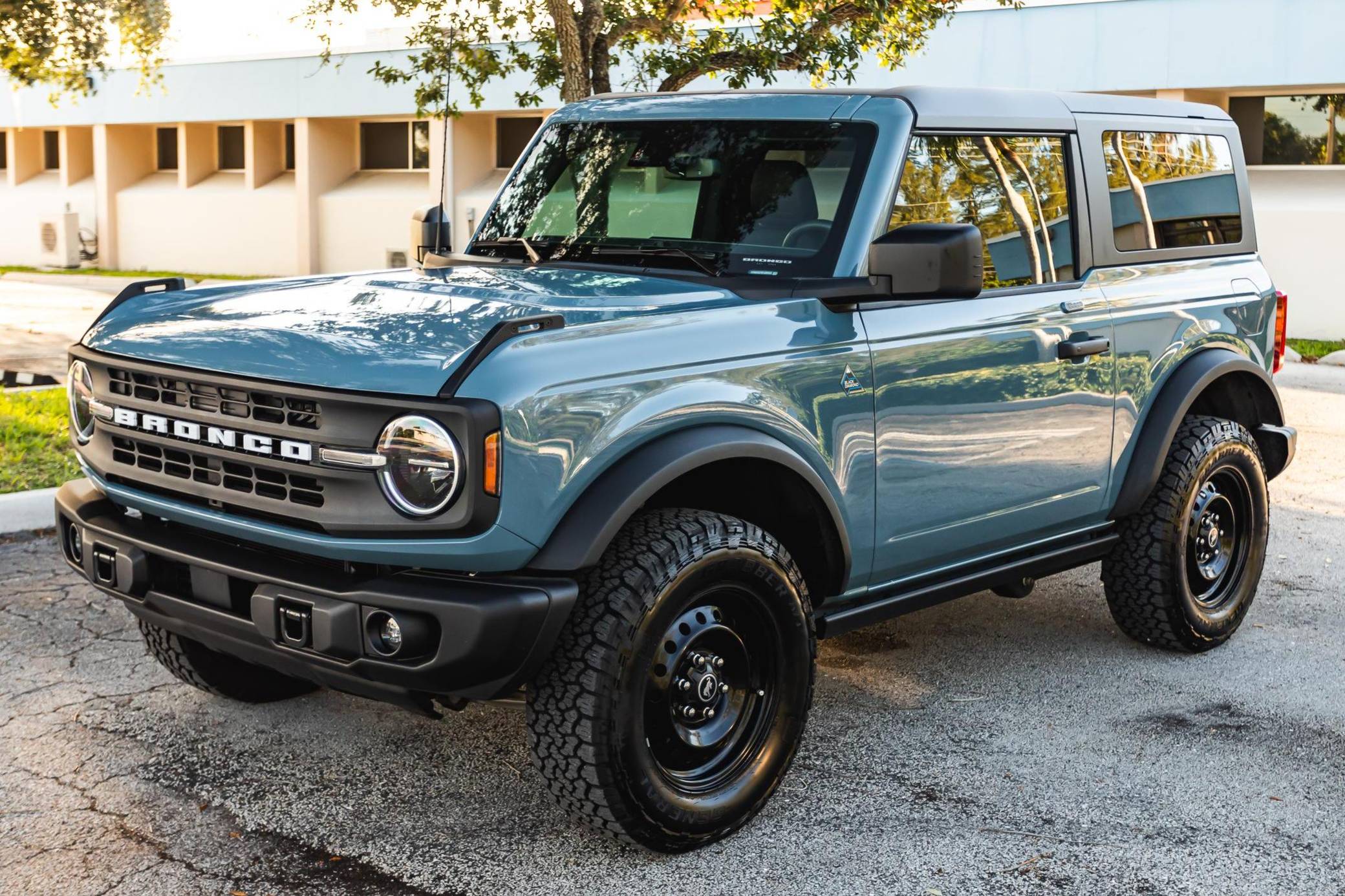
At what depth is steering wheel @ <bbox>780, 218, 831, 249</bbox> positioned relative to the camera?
4336mm

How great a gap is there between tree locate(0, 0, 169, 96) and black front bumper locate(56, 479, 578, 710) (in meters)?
9.03

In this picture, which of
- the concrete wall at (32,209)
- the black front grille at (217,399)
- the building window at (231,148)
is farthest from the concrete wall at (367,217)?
the black front grille at (217,399)

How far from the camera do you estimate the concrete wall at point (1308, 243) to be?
1802 centimetres

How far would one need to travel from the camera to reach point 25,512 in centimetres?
705

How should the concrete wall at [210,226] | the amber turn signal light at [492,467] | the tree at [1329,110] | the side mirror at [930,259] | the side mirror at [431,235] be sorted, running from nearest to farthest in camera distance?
the amber turn signal light at [492,467] → the side mirror at [930,259] → the side mirror at [431,235] → the tree at [1329,110] → the concrete wall at [210,226]

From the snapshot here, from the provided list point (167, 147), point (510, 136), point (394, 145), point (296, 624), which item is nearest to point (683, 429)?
point (296, 624)

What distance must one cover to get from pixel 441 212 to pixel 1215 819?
3.47 meters

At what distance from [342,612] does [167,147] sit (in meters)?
31.7

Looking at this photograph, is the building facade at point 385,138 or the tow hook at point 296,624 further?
the building facade at point 385,138

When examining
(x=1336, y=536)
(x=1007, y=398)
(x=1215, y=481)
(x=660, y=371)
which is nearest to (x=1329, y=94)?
(x=1336, y=536)

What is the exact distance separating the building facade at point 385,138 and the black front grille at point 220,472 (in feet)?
33.6

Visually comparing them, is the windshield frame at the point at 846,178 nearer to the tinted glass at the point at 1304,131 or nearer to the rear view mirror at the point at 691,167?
the rear view mirror at the point at 691,167

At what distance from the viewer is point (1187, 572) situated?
5.61 meters

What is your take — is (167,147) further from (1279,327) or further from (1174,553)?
(1174,553)
